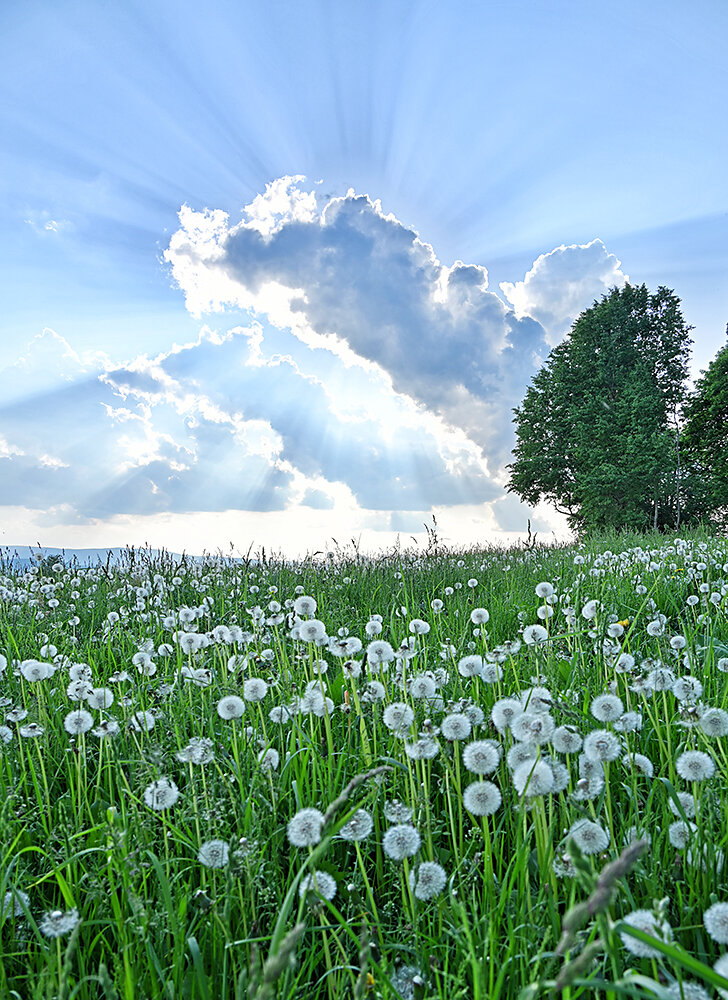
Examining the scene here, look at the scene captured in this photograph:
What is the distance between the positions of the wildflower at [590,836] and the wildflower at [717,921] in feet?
1.03

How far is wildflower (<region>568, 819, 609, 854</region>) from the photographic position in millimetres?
1690

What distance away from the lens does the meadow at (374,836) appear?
153 centimetres

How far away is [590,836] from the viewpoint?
5.59 feet

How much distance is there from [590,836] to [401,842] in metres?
0.52

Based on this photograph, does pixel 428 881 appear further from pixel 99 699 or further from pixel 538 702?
pixel 99 699

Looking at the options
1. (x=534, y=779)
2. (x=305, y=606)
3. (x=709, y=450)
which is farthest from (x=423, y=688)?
(x=709, y=450)

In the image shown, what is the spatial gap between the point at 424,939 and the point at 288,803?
840mm

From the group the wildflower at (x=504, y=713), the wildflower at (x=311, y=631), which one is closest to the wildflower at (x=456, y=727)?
the wildflower at (x=504, y=713)

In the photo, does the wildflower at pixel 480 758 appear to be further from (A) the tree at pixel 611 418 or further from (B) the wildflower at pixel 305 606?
(A) the tree at pixel 611 418

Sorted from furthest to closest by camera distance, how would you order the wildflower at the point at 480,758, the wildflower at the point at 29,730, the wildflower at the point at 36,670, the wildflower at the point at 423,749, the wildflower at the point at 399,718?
the wildflower at the point at 36,670, the wildflower at the point at 29,730, the wildflower at the point at 399,718, the wildflower at the point at 423,749, the wildflower at the point at 480,758

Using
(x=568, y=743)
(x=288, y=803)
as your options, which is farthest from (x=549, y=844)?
(x=288, y=803)

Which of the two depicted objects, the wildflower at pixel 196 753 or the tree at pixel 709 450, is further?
the tree at pixel 709 450

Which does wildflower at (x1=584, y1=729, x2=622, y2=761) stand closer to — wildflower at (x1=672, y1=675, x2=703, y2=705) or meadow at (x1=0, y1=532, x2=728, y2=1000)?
meadow at (x1=0, y1=532, x2=728, y2=1000)

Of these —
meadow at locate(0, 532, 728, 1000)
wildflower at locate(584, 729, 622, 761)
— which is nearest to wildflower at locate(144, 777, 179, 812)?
meadow at locate(0, 532, 728, 1000)
